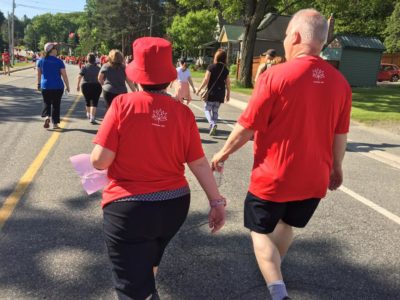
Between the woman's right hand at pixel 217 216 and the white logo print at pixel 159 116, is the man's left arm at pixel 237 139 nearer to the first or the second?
the woman's right hand at pixel 217 216

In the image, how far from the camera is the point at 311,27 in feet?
8.79

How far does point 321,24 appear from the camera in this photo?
2689 millimetres

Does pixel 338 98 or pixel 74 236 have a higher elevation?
pixel 338 98

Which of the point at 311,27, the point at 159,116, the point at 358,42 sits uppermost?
the point at 358,42

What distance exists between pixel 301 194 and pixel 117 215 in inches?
46.8

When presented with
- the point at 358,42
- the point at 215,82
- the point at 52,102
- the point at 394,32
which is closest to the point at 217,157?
the point at 215,82

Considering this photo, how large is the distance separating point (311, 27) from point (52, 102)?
7.99 meters

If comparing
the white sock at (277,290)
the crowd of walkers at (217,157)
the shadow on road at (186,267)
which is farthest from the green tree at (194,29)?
the white sock at (277,290)

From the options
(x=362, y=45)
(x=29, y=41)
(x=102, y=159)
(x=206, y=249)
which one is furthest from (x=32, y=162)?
(x=29, y=41)

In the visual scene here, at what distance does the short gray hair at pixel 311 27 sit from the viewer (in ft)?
8.80

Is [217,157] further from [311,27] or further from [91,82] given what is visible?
[91,82]

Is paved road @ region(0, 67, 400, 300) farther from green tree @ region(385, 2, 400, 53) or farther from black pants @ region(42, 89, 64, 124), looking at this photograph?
green tree @ region(385, 2, 400, 53)

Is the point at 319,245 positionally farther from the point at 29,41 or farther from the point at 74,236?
the point at 29,41

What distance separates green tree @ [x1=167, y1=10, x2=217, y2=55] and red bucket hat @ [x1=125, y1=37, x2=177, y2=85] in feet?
182
